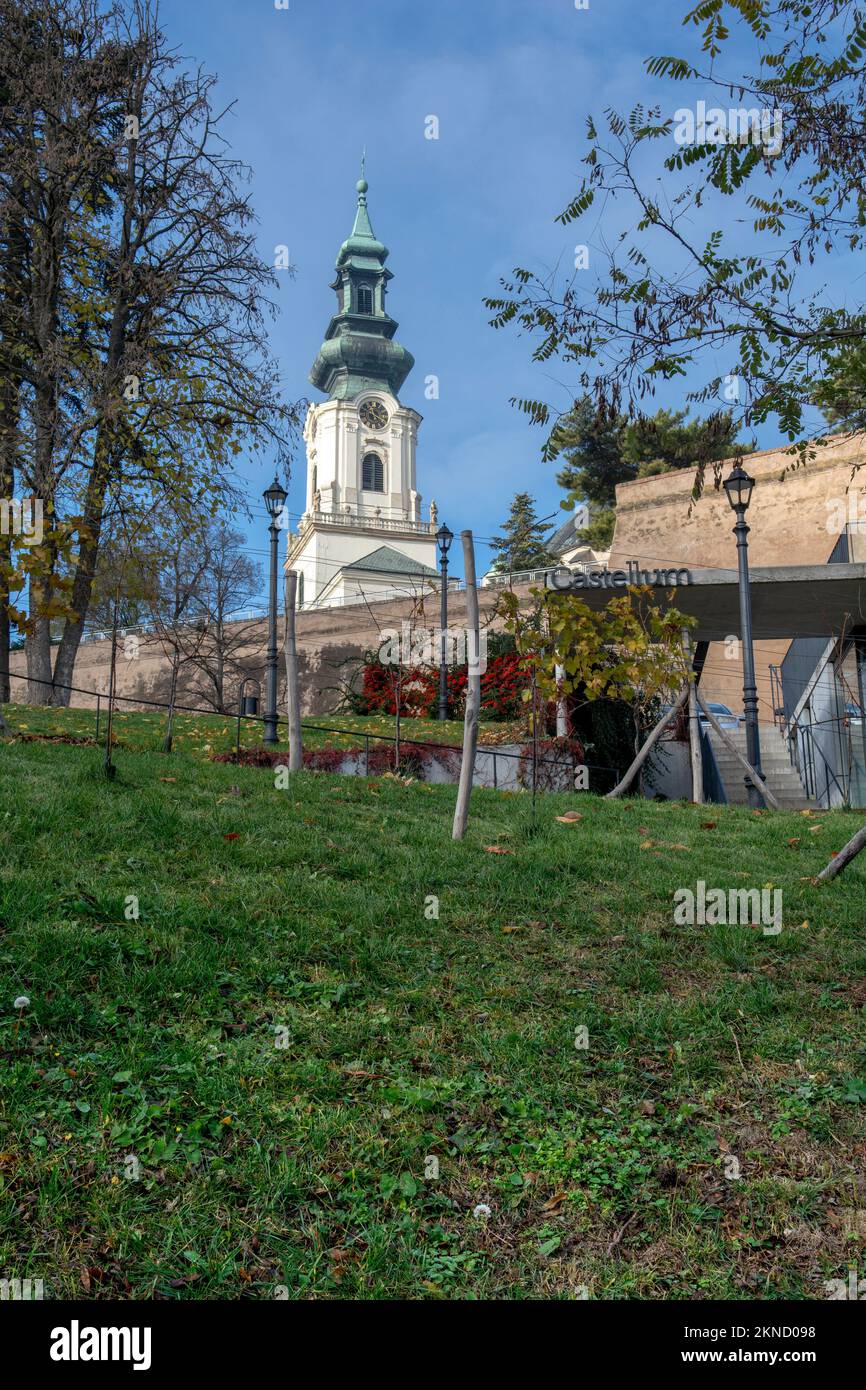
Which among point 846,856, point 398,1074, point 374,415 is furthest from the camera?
point 374,415

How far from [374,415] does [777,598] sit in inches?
2645

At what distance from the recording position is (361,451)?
7938 cm

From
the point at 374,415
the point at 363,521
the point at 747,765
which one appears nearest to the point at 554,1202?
the point at 747,765

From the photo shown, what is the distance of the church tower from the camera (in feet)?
238

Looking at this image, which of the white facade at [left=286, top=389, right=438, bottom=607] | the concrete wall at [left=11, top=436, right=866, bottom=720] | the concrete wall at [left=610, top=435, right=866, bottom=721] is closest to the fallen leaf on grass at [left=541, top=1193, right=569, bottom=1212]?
the concrete wall at [left=11, top=436, right=866, bottom=720]

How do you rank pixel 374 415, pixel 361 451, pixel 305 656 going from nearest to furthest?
pixel 305 656 < pixel 361 451 < pixel 374 415

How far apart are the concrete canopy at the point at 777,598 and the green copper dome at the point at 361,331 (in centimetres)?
6585

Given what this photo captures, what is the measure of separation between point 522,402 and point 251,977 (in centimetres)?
377

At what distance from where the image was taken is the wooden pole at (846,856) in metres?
6.91

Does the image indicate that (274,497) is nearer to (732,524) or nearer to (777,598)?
(777,598)

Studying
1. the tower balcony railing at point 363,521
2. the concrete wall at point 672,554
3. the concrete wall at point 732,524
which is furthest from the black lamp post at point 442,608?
the tower balcony railing at point 363,521

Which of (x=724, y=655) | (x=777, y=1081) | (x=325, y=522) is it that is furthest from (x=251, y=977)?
(x=325, y=522)

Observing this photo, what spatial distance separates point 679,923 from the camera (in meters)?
6.35

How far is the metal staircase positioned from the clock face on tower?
2554 inches
